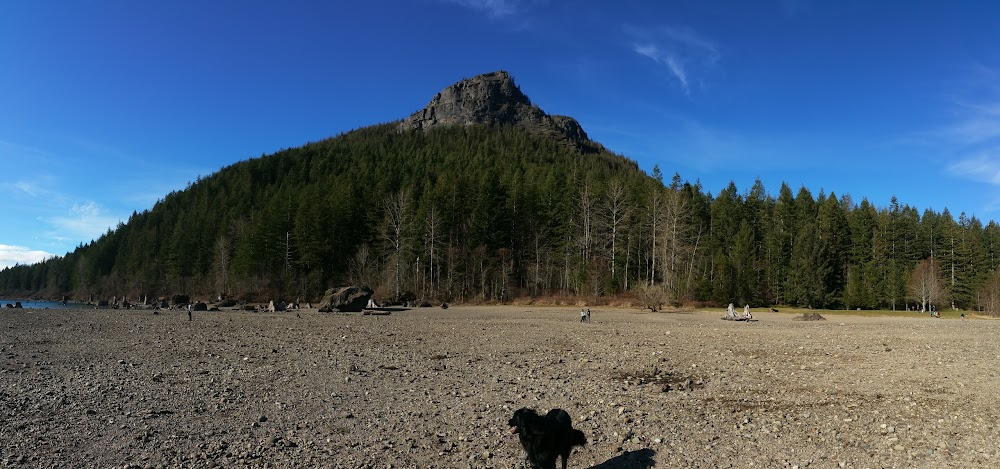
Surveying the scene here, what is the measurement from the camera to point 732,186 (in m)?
76.0

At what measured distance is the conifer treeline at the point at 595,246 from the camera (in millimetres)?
58562

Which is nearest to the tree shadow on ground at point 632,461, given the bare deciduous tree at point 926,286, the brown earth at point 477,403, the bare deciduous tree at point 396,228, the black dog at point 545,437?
the brown earth at point 477,403

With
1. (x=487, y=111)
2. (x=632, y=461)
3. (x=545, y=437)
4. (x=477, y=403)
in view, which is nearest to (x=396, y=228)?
(x=477, y=403)

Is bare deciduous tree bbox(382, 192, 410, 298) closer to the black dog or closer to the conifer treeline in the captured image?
the conifer treeline

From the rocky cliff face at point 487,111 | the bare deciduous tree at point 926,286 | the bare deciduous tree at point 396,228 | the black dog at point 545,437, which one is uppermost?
the rocky cliff face at point 487,111

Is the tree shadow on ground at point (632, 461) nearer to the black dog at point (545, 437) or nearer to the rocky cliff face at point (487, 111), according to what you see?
the black dog at point (545, 437)

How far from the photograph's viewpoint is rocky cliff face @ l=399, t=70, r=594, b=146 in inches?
6767

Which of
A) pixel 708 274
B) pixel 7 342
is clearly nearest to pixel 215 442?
pixel 7 342

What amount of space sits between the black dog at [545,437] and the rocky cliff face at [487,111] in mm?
164658

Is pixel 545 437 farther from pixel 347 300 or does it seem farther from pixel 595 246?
pixel 595 246

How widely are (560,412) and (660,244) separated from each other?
56.0 m

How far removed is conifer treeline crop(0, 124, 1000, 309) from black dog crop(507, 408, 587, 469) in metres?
42.5

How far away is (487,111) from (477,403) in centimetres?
17134

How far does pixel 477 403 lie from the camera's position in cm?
941
